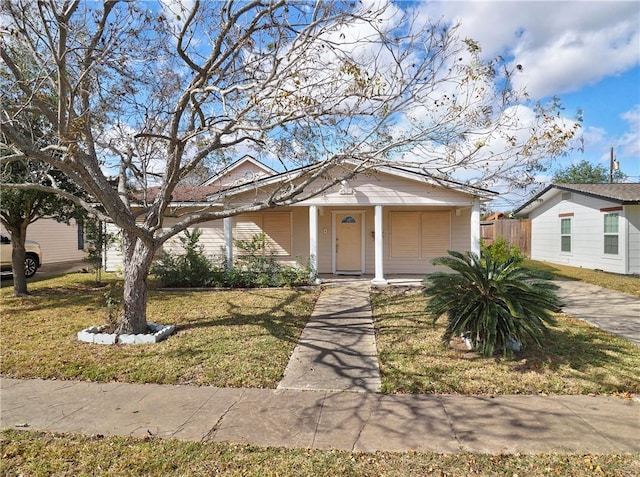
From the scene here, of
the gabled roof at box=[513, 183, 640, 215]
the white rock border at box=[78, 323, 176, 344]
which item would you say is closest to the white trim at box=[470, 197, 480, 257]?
the gabled roof at box=[513, 183, 640, 215]

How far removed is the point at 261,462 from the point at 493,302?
147 inches

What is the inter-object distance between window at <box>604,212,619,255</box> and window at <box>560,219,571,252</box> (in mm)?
2566

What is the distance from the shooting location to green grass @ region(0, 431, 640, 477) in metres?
2.91

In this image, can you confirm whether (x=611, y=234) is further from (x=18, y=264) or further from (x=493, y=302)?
(x=18, y=264)

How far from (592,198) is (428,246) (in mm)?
7001

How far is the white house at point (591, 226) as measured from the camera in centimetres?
1316

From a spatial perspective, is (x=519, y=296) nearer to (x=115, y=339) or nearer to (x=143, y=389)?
(x=143, y=389)

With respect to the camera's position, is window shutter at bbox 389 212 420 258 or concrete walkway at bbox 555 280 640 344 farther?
window shutter at bbox 389 212 420 258

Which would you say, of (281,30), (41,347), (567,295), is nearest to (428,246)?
(567,295)

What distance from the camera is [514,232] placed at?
2239cm

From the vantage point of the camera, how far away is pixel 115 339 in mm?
6188

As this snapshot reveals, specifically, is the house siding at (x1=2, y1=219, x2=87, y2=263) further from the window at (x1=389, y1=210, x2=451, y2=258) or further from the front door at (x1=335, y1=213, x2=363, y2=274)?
the window at (x1=389, y1=210, x2=451, y2=258)

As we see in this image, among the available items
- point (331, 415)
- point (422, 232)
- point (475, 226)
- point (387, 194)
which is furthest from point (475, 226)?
point (331, 415)

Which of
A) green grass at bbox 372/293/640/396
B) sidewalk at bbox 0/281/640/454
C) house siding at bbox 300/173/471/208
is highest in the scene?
house siding at bbox 300/173/471/208
